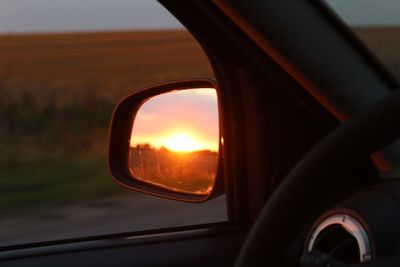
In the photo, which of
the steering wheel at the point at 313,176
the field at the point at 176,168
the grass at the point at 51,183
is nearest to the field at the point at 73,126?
the grass at the point at 51,183

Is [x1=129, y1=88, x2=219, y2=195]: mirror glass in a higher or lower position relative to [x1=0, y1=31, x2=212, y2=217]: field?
lower

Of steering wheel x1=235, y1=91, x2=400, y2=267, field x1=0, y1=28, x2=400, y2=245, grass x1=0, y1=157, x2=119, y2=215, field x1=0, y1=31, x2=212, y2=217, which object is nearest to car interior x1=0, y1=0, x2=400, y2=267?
steering wheel x1=235, y1=91, x2=400, y2=267

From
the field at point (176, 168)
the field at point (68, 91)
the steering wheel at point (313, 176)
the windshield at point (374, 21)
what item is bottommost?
the steering wheel at point (313, 176)

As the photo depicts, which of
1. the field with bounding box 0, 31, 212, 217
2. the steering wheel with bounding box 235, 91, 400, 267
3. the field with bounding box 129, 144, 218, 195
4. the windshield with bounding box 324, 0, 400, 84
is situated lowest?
the steering wheel with bounding box 235, 91, 400, 267

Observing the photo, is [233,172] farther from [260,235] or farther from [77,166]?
[77,166]

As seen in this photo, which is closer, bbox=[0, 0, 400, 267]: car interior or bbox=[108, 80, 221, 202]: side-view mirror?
bbox=[0, 0, 400, 267]: car interior

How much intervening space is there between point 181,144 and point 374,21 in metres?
0.83

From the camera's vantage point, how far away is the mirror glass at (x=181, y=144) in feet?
7.95

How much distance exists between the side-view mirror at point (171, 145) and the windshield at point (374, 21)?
2.00 feet

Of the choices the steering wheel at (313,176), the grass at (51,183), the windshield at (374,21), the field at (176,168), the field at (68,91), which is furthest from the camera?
the field at (68,91)

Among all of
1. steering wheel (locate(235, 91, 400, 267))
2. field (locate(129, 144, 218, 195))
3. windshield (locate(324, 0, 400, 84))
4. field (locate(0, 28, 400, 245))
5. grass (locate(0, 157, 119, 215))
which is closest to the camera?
steering wheel (locate(235, 91, 400, 267))

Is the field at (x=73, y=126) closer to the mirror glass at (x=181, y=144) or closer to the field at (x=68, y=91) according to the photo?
the field at (x=68, y=91)

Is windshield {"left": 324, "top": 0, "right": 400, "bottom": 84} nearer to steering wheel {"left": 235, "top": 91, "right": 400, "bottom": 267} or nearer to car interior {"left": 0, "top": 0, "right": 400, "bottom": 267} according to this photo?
car interior {"left": 0, "top": 0, "right": 400, "bottom": 267}

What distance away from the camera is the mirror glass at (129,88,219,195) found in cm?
242
